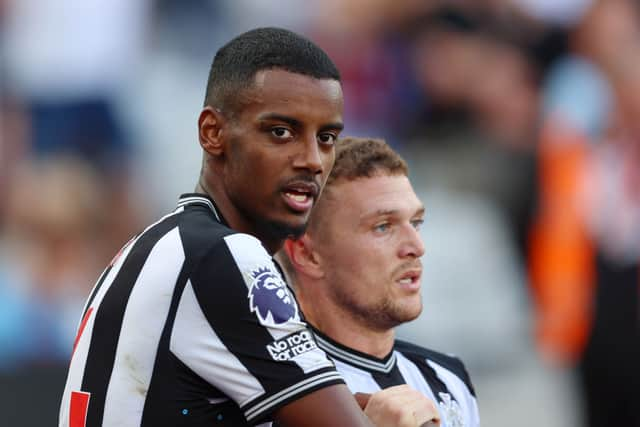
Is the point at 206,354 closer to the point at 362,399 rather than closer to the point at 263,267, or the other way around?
the point at 263,267

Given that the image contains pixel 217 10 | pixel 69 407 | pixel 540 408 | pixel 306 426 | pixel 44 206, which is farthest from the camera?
pixel 217 10

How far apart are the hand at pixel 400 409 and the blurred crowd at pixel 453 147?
555 cm

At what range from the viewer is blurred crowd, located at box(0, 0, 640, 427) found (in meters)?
9.31

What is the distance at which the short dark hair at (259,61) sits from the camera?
3.53 m

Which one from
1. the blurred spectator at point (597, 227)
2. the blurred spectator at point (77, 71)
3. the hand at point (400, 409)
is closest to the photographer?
the hand at point (400, 409)

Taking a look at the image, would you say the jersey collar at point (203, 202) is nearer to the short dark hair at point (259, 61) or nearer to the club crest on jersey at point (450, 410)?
the short dark hair at point (259, 61)

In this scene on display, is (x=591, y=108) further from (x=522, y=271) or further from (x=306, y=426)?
(x=306, y=426)

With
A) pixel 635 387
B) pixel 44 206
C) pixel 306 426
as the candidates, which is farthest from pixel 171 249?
pixel 635 387

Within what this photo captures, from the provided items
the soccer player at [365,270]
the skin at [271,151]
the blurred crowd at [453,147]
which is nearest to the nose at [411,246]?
the soccer player at [365,270]

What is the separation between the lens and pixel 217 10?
10242mm

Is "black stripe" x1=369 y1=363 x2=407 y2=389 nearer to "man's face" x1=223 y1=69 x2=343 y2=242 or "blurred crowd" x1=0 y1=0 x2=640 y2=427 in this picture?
"man's face" x1=223 y1=69 x2=343 y2=242

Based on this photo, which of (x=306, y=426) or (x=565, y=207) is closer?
(x=306, y=426)

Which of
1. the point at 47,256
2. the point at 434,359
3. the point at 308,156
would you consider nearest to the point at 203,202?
the point at 308,156

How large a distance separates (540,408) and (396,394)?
6256 millimetres
